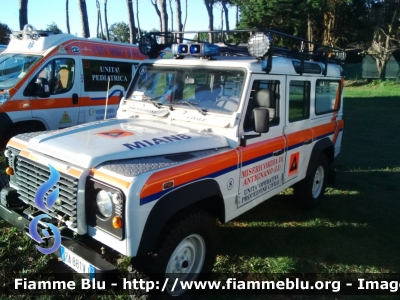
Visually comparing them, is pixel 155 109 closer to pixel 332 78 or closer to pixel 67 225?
pixel 67 225

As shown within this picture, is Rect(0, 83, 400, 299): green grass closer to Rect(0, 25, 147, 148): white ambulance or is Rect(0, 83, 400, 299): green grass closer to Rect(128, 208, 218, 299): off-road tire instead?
Rect(128, 208, 218, 299): off-road tire

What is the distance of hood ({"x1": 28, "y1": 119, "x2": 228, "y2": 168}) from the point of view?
2916 mm

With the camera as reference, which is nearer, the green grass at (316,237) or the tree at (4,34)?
the green grass at (316,237)

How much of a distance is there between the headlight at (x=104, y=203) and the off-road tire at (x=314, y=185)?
321 centimetres

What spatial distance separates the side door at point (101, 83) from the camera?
778 cm

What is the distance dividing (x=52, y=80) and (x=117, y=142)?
469 centimetres

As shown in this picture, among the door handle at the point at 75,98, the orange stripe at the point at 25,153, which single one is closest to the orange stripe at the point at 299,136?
the orange stripe at the point at 25,153

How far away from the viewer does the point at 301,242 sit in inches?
175

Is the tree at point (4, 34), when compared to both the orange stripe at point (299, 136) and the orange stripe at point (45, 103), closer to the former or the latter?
the orange stripe at point (45, 103)

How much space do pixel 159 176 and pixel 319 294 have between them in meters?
2.06

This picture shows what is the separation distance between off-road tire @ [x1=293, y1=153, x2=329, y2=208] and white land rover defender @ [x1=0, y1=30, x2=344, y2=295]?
0.10 m

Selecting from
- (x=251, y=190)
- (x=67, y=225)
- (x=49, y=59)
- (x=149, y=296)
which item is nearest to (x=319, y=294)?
(x=251, y=190)

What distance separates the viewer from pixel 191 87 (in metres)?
3.97

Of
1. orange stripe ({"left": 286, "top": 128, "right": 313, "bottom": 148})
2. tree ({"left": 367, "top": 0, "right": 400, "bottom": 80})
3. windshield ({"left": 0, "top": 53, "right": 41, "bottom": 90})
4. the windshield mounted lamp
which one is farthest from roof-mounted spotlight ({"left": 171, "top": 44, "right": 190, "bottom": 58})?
tree ({"left": 367, "top": 0, "right": 400, "bottom": 80})
